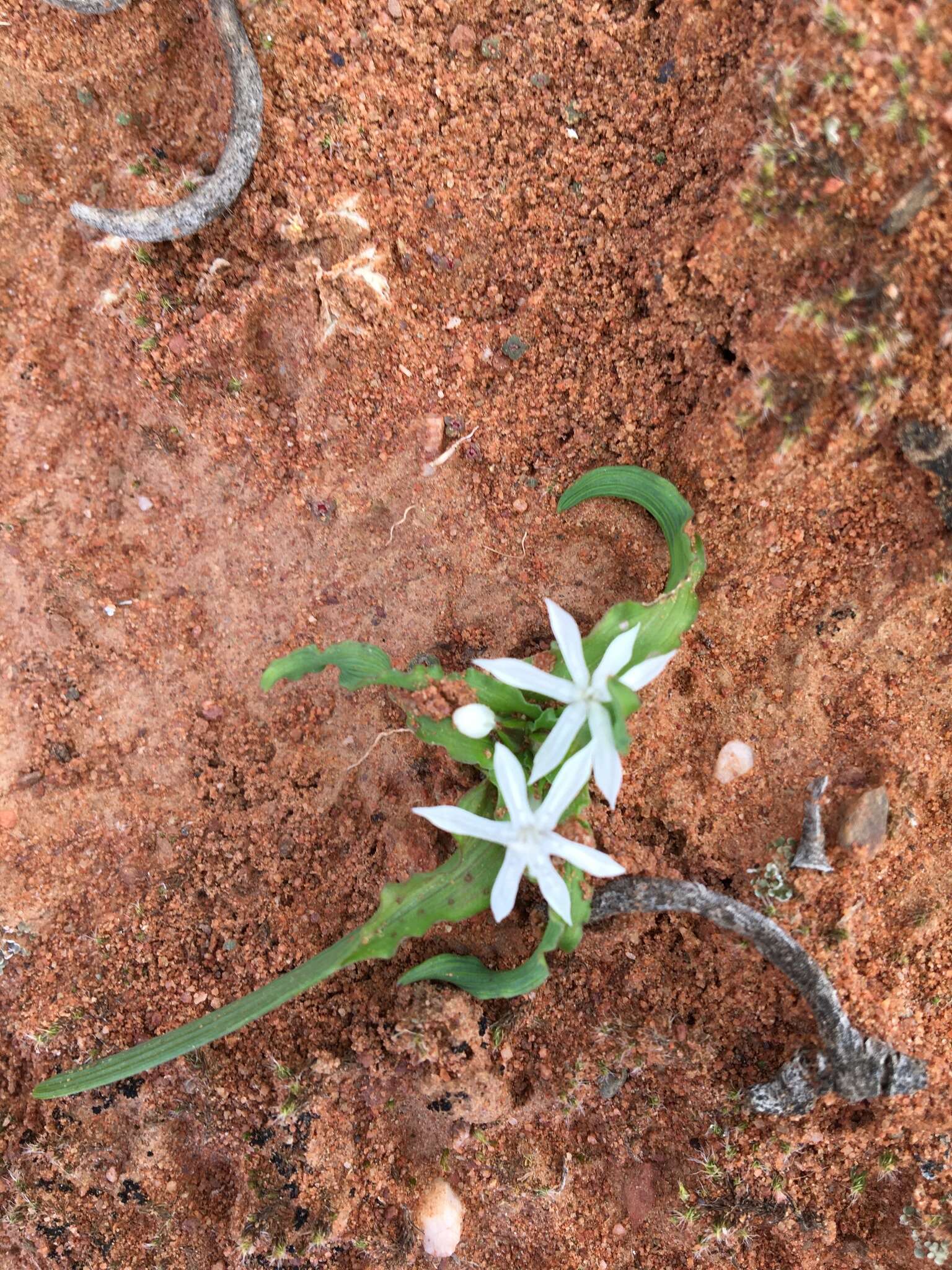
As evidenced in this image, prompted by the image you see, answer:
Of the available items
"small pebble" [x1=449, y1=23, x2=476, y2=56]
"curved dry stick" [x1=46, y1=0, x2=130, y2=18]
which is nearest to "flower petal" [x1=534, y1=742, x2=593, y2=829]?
"small pebble" [x1=449, y1=23, x2=476, y2=56]

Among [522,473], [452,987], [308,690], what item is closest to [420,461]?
[522,473]

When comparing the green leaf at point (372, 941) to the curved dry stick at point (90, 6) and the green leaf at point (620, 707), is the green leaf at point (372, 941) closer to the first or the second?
the green leaf at point (620, 707)

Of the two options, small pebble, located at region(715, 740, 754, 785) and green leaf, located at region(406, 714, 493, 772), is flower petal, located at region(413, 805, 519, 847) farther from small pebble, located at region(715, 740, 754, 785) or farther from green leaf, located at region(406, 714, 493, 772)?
small pebble, located at region(715, 740, 754, 785)

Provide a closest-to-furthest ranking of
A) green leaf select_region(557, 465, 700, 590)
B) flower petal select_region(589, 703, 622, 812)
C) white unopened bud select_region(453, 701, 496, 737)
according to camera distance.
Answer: flower petal select_region(589, 703, 622, 812), white unopened bud select_region(453, 701, 496, 737), green leaf select_region(557, 465, 700, 590)

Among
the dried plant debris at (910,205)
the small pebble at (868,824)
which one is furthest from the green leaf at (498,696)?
the dried plant debris at (910,205)

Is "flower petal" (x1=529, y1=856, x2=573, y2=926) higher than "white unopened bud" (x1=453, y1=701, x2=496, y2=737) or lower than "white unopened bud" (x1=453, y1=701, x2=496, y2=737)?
lower
